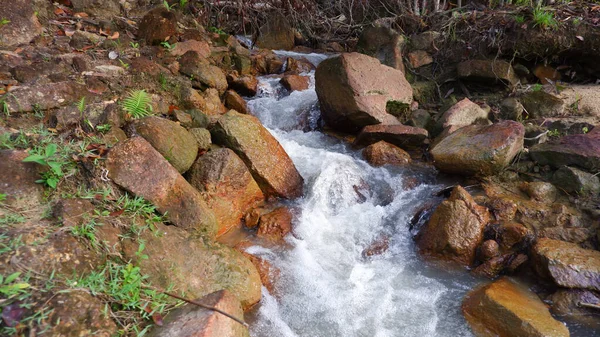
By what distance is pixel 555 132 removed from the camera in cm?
575

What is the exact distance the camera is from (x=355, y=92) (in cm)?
629

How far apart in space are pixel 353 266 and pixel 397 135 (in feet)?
8.14

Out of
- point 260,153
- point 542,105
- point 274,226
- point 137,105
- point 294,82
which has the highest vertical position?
point 137,105

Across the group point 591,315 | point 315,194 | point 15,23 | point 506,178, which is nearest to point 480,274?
point 591,315

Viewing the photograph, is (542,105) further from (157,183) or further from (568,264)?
(157,183)

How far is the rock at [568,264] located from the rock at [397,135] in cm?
254

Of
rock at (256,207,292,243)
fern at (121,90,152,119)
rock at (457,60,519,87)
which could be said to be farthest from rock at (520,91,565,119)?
fern at (121,90,152,119)

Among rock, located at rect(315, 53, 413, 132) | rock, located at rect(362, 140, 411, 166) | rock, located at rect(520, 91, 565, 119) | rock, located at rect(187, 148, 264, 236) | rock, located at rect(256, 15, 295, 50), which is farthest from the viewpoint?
rock, located at rect(256, 15, 295, 50)

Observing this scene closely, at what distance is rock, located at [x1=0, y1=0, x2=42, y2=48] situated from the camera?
541cm

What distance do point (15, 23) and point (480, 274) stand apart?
22.2ft

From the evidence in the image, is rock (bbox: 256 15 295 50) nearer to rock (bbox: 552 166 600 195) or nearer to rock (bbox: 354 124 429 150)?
rock (bbox: 354 124 429 150)

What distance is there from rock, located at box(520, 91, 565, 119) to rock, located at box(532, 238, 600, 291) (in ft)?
9.87

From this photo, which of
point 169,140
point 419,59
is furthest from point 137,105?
point 419,59

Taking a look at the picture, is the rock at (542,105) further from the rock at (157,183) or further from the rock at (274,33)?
the rock at (274,33)
